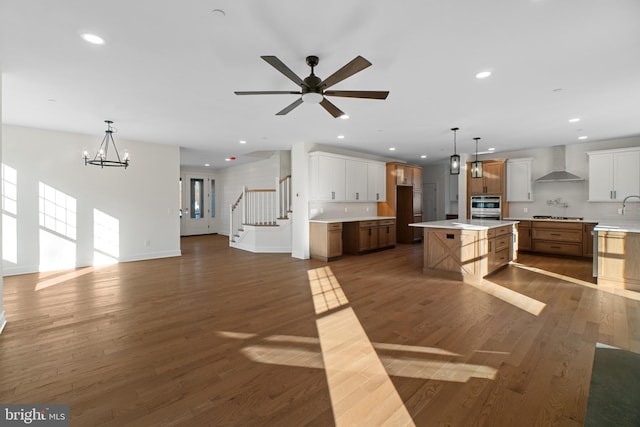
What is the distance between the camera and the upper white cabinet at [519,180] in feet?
25.2

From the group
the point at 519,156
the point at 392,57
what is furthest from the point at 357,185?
the point at 392,57

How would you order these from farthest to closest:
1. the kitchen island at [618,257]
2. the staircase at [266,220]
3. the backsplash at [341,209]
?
the staircase at [266,220] → the backsplash at [341,209] → the kitchen island at [618,257]

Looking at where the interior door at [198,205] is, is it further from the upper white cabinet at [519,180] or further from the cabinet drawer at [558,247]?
the cabinet drawer at [558,247]

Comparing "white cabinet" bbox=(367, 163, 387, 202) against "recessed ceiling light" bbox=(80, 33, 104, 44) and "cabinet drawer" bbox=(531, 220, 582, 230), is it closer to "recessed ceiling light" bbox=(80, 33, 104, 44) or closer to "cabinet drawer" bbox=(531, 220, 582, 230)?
"cabinet drawer" bbox=(531, 220, 582, 230)

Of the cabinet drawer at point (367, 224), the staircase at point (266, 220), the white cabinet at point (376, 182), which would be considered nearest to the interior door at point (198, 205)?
the staircase at point (266, 220)

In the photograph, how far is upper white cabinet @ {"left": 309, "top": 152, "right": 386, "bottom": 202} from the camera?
7.12 meters

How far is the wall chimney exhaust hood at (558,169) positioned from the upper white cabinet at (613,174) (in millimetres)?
471

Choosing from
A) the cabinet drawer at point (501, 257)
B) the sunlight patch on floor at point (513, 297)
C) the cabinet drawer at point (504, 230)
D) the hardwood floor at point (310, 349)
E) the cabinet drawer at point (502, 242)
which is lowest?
the hardwood floor at point (310, 349)

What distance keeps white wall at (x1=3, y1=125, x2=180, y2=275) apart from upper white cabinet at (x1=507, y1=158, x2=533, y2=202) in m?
8.85

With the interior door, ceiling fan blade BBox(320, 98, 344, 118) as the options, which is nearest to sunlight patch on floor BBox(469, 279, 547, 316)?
ceiling fan blade BBox(320, 98, 344, 118)

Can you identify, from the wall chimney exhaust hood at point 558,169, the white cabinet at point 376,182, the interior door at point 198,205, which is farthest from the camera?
the interior door at point 198,205

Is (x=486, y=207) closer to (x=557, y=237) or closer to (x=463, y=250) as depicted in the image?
(x=557, y=237)

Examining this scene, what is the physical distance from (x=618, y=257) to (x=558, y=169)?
3.69 m

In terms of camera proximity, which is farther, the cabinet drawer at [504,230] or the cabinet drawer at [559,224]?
the cabinet drawer at [559,224]
